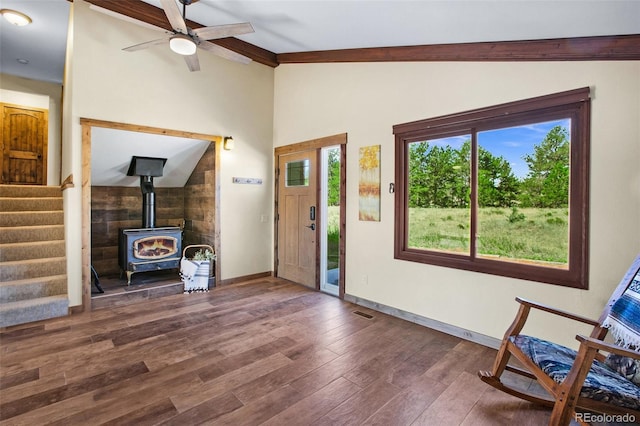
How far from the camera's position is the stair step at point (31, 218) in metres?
4.21

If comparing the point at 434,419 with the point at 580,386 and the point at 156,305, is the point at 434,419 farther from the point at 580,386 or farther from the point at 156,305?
the point at 156,305

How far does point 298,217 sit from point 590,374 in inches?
153

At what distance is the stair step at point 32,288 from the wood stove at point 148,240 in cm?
79

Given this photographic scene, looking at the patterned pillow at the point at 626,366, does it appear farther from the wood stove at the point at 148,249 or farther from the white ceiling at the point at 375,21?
the wood stove at the point at 148,249

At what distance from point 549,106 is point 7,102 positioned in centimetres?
882

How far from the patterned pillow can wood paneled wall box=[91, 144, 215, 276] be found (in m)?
4.61

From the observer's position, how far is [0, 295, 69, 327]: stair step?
3.30 metres

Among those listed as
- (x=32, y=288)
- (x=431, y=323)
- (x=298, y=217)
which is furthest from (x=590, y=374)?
(x=32, y=288)

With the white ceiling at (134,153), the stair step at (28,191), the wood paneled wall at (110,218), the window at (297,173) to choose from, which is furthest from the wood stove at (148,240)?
the window at (297,173)

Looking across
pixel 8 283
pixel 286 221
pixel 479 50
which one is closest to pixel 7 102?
pixel 8 283

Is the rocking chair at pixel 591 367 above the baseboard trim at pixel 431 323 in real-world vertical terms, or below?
above

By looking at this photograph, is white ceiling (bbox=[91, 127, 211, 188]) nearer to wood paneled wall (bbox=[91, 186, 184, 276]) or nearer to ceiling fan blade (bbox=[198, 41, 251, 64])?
wood paneled wall (bbox=[91, 186, 184, 276])

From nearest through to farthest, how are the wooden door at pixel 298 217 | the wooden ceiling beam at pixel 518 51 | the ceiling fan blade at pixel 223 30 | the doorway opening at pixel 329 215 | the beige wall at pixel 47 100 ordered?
the wooden ceiling beam at pixel 518 51, the ceiling fan blade at pixel 223 30, the doorway opening at pixel 329 215, the wooden door at pixel 298 217, the beige wall at pixel 47 100

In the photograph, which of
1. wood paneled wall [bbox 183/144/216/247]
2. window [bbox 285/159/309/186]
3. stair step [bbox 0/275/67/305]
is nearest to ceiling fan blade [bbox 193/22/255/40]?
wood paneled wall [bbox 183/144/216/247]
